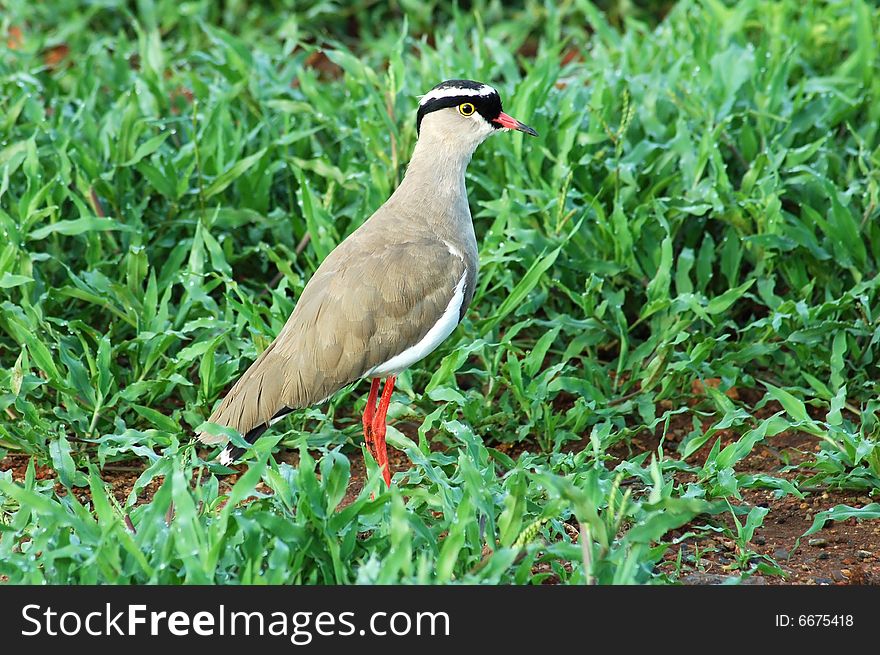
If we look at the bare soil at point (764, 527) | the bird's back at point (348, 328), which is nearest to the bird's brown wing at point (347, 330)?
the bird's back at point (348, 328)

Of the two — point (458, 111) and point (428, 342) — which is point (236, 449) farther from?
point (458, 111)

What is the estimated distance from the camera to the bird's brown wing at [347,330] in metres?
3.97

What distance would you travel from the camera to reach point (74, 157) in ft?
17.5

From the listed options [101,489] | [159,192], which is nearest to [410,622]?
[101,489]

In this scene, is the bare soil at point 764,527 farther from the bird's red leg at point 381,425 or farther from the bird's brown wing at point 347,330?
the bird's brown wing at point 347,330

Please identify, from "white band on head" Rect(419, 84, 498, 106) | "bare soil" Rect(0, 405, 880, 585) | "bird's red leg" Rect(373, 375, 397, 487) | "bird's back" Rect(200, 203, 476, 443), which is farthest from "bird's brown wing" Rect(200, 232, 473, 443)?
"white band on head" Rect(419, 84, 498, 106)

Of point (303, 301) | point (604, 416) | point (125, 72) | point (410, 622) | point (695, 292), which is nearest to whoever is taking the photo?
point (410, 622)

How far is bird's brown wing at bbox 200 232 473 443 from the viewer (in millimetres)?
3967

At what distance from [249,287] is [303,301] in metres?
1.17

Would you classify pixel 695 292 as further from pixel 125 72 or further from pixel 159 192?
pixel 125 72

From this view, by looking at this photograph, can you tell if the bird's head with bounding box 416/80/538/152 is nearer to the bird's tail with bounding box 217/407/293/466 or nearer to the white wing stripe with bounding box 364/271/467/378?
the white wing stripe with bounding box 364/271/467/378

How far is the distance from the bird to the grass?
0.19 meters

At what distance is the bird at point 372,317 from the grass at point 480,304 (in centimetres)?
19

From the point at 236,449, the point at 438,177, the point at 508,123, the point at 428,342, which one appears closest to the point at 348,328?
the point at 428,342
